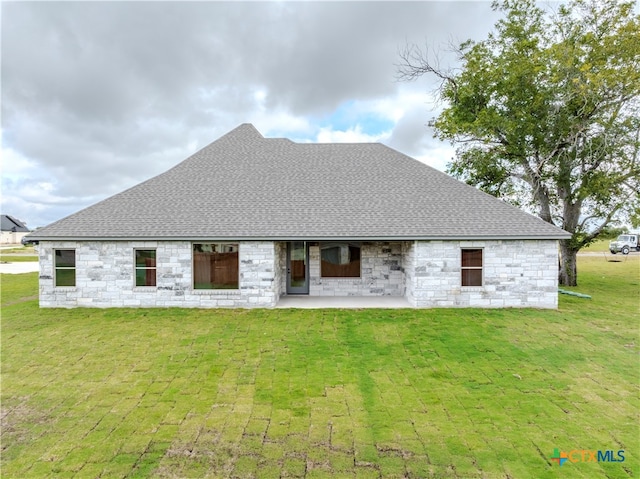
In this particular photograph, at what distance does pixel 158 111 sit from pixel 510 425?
24.1 meters

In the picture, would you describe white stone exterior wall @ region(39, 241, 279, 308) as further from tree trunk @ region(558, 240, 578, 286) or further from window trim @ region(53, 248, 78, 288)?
tree trunk @ region(558, 240, 578, 286)

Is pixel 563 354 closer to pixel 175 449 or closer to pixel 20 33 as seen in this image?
pixel 175 449

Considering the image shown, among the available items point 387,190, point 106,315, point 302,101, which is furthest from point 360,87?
point 106,315

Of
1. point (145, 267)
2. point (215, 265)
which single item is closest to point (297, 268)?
point (215, 265)

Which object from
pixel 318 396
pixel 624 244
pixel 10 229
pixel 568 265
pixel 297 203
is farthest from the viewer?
pixel 10 229

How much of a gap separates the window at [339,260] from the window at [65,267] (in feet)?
27.3

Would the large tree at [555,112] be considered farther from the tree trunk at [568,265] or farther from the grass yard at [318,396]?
the grass yard at [318,396]

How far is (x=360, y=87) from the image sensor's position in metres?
18.7

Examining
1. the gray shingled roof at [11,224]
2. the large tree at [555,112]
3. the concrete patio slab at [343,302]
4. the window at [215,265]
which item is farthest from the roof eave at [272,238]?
the gray shingled roof at [11,224]

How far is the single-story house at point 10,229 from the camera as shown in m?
61.9

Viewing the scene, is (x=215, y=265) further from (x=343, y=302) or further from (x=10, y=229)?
(x=10, y=229)

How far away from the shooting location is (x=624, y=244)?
109ft

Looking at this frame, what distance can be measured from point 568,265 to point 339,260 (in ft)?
38.8

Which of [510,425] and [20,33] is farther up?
[20,33]
